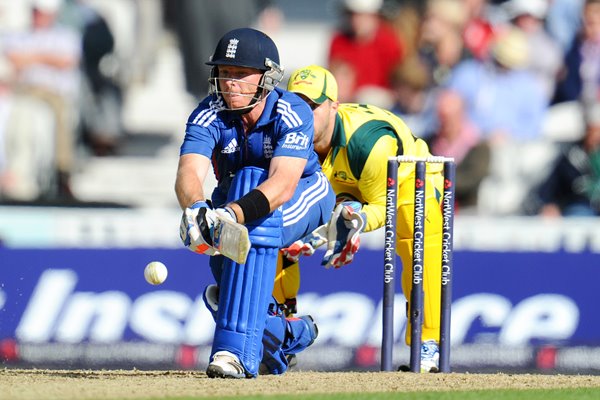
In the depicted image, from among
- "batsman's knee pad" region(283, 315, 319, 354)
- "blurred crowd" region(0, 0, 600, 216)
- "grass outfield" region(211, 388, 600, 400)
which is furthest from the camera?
"blurred crowd" region(0, 0, 600, 216)

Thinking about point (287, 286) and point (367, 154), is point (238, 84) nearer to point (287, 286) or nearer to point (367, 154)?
point (367, 154)

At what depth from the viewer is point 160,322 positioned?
10.0 metres

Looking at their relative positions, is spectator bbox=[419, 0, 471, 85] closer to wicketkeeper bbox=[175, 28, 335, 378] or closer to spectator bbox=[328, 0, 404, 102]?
spectator bbox=[328, 0, 404, 102]

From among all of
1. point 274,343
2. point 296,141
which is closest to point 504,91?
point 274,343

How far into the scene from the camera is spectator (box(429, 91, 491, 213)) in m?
12.5

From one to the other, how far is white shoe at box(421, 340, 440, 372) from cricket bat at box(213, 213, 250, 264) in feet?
7.81

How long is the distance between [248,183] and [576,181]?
23.0ft

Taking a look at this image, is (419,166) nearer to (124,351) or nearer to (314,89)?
(314,89)

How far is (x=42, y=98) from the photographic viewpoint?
42.7 ft

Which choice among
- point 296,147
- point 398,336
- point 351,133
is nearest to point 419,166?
point 351,133

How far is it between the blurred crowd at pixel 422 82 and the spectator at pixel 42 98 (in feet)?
0.04

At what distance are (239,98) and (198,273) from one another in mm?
3719

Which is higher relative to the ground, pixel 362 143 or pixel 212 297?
pixel 362 143

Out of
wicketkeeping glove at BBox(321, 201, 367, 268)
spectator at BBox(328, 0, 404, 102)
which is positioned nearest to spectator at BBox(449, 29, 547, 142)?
spectator at BBox(328, 0, 404, 102)
